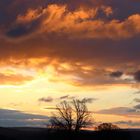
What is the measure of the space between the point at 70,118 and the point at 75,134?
209 inches

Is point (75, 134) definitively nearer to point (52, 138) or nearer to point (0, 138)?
point (52, 138)

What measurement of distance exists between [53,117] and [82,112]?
12313mm

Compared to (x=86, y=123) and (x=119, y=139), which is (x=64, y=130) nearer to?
(x=86, y=123)

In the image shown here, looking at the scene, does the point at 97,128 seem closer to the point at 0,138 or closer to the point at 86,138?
the point at 86,138

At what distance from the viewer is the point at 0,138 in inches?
6860

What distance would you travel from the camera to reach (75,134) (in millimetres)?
163125

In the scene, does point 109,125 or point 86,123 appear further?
point 109,125

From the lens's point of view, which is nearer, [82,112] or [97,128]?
[82,112]

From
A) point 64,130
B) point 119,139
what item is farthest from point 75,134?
point 119,139

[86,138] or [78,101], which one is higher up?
[78,101]

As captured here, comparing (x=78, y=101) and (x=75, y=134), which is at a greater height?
(x=78, y=101)

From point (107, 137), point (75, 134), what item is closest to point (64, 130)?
point (75, 134)

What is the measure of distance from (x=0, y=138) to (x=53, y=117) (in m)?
20.2

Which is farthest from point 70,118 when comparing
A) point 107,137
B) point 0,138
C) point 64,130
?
point 0,138
